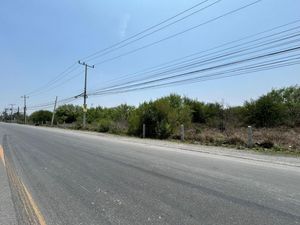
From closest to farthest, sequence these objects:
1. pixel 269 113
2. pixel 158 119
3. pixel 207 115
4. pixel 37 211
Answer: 1. pixel 37 211
2. pixel 158 119
3. pixel 269 113
4. pixel 207 115

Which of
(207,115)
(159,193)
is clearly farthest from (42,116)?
(159,193)

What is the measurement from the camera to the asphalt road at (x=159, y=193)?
238 inches

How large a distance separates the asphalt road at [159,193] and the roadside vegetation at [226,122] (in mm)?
10160

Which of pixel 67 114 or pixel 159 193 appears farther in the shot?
pixel 67 114

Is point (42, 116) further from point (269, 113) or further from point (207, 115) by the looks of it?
point (269, 113)

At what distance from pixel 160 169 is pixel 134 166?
1089 millimetres

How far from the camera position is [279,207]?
21.8 feet

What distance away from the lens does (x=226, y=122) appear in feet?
131

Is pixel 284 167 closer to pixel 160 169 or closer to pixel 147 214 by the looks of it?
pixel 160 169

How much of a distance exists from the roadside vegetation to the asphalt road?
400 inches

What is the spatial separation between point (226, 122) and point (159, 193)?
108ft

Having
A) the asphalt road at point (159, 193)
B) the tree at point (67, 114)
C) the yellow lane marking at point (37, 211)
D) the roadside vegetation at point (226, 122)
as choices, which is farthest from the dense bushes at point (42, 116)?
the yellow lane marking at point (37, 211)

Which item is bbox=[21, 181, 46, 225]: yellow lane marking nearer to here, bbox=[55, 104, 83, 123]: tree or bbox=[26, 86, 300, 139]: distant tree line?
Answer: bbox=[26, 86, 300, 139]: distant tree line

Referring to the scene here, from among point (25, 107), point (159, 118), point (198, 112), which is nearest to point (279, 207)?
point (159, 118)
